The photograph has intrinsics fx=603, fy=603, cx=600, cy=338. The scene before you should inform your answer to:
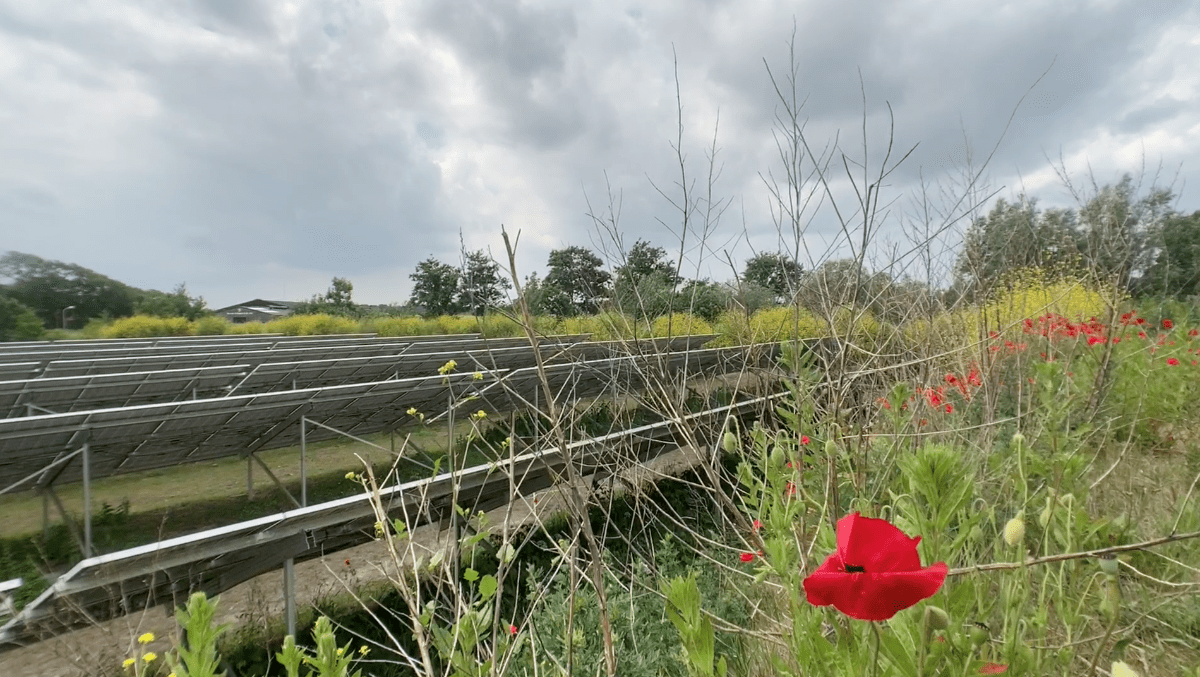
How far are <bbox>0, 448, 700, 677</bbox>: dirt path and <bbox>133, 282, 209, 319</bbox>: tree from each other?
2568 centimetres

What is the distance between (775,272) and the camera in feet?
6.38

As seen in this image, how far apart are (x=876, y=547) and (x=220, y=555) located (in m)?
3.18

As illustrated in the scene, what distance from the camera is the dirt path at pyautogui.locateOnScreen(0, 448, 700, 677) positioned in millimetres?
2238

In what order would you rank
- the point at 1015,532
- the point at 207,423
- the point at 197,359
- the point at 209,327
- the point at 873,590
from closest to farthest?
the point at 873,590, the point at 1015,532, the point at 207,423, the point at 197,359, the point at 209,327

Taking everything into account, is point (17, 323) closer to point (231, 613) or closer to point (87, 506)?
point (87, 506)

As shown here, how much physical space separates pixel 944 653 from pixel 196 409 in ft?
15.5

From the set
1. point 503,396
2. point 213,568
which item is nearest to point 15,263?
point 503,396

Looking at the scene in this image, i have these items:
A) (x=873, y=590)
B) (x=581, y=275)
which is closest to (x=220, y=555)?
(x=581, y=275)

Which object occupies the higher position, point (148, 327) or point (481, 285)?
point (481, 285)

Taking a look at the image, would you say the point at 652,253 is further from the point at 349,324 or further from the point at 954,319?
the point at 349,324

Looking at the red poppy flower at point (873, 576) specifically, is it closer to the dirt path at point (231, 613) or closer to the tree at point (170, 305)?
the dirt path at point (231, 613)

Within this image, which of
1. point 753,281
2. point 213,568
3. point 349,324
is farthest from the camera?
point 349,324

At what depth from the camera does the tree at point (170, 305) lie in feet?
86.3

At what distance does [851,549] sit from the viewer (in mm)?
514
